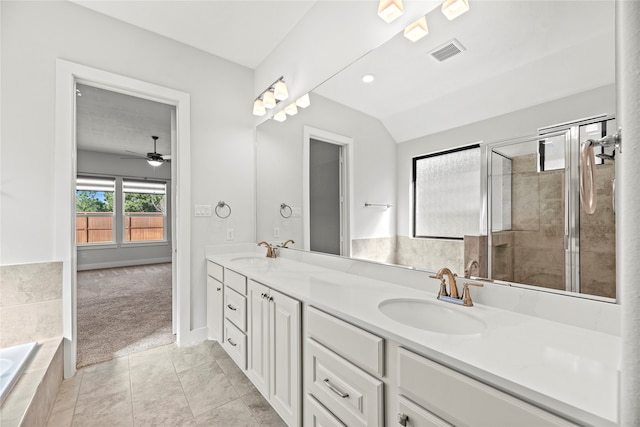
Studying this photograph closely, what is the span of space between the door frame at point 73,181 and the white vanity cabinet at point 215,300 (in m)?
0.18

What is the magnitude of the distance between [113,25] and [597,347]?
11.0 ft

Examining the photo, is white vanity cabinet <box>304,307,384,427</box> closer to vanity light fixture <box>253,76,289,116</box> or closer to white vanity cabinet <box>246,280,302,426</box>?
white vanity cabinet <box>246,280,302,426</box>

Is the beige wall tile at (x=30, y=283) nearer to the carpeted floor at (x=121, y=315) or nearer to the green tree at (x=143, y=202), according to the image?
the carpeted floor at (x=121, y=315)

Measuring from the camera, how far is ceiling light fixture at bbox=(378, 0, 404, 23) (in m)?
1.50

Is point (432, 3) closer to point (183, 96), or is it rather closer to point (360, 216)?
point (360, 216)

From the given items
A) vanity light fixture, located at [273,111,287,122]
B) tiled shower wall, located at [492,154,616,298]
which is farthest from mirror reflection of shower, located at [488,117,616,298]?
vanity light fixture, located at [273,111,287,122]

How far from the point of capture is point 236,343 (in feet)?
6.46

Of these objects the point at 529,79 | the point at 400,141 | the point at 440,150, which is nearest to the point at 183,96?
the point at 400,141

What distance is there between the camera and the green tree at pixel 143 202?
663 centimetres

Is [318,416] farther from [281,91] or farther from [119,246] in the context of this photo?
[119,246]

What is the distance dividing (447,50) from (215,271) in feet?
7.13

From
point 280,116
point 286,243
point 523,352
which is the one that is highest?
point 280,116

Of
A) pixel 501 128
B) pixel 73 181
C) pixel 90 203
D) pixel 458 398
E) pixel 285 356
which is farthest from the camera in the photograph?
pixel 90 203

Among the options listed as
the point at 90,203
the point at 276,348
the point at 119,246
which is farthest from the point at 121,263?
the point at 276,348
